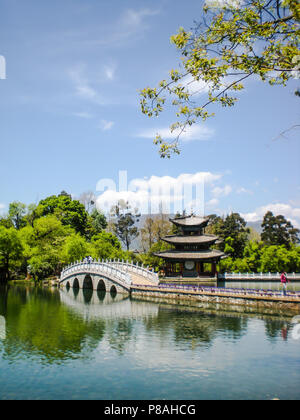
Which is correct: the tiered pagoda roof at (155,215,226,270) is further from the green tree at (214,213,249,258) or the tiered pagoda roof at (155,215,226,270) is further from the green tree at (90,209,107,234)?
the green tree at (90,209,107,234)

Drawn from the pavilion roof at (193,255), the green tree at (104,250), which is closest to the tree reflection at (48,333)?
the pavilion roof at (193,255)

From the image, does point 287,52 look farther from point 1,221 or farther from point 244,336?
point 1,221

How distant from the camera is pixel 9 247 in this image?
41812 mm

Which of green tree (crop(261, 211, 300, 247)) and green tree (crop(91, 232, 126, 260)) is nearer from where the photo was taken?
green tree (crop(91, 232, 126, 260))

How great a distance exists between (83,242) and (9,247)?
924 cm

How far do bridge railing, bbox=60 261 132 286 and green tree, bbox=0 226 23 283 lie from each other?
6.22 meters

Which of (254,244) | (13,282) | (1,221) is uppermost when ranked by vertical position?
(1,221)

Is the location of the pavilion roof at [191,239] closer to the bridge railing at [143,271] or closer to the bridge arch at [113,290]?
the bridge railing at [143,271]

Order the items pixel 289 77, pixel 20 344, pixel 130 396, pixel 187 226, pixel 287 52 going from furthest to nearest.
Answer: pixel 187 226 < pixel 20 344 < pixel 130 396 < pixel 289 77 < pixel 287 52

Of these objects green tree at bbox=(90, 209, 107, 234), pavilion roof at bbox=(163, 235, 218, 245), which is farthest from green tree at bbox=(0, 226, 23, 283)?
green tree at bbox=(90, 209, 107, 234)

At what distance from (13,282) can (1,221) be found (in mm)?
11213

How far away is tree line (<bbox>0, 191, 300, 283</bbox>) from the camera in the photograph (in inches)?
1766
